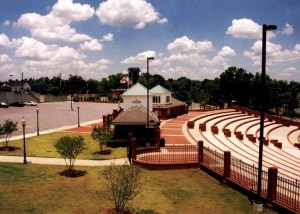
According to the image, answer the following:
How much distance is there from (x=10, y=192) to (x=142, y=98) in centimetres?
2970

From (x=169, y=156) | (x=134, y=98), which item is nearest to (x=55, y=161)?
(x=169, y=156)

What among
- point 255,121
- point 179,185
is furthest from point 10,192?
point 255,121

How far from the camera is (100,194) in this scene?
16.2 metres

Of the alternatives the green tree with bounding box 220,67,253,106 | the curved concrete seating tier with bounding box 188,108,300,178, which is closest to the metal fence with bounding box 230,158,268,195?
the curved concrete seating tier with bounding box 188,108,300,178

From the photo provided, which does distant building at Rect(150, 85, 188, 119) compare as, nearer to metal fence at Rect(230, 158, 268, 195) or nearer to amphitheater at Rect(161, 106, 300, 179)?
amphitheater at Rect(161, 106, 300, 179)

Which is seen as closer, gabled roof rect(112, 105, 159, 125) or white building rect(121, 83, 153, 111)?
gabled roof rect(112, 105, 159, 125)

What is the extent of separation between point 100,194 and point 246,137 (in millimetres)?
26232

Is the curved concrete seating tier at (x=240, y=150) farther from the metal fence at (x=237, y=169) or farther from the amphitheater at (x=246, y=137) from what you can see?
the metal fence at (x=237, y=169)

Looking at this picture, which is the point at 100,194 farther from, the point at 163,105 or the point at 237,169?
the point at 163,105

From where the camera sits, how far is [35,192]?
16203mm

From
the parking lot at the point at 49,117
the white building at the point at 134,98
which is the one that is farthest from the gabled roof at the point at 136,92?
the parking lot at the point at 49,117

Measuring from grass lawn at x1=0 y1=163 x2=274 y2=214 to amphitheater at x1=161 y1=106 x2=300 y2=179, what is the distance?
5.36m

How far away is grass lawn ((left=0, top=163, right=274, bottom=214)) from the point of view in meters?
14.5

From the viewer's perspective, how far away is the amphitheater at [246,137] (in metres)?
25.7
